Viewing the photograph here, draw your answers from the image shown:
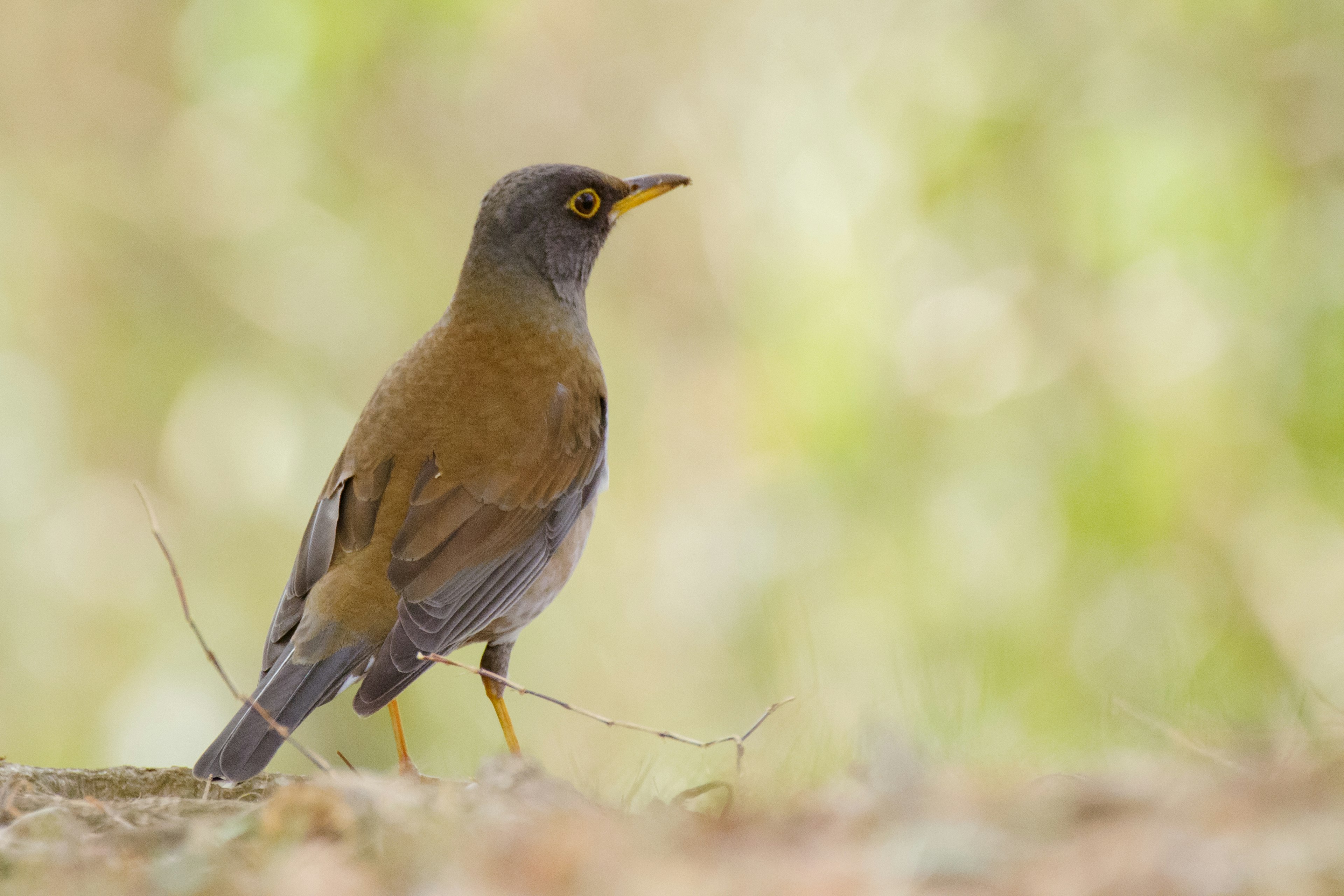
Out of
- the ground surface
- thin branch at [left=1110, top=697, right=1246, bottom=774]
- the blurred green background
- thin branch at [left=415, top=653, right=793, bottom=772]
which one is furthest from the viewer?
the blurred green background

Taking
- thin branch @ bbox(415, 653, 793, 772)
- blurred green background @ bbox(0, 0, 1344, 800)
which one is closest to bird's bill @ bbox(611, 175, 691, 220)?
blurred green background @ bbox(0, 0, 1344, 800)

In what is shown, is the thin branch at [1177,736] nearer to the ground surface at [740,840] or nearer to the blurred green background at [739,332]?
the ground surface at [740,840]

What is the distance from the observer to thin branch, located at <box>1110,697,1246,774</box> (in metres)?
2.47

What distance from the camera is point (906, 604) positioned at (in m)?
8.69

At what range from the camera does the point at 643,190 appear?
569 centimetres

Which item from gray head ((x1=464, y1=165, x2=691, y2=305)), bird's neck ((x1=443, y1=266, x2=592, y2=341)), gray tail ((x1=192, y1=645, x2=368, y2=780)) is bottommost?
gray tail ((x1=192, y1=645, x2=368, y2=780))

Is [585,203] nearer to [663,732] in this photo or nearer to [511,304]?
[511,304]

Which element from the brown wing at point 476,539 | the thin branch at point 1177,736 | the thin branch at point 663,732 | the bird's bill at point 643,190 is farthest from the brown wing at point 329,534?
the thin branch at point 1177,736

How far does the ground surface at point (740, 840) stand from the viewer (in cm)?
197

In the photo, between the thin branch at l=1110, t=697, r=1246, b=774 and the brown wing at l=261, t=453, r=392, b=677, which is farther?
the brown wing at l=261, t=453, r=392, b=677

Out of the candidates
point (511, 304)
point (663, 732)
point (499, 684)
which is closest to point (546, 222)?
point (511, 304)

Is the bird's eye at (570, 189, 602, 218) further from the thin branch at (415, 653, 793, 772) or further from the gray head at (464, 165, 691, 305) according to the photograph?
the thin branch at (415, 653, 793, 772)

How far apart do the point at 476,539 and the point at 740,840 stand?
→ 226cm

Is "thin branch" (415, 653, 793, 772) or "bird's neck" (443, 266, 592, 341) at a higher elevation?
"bird's neck" (443, 266, 592, 341)
